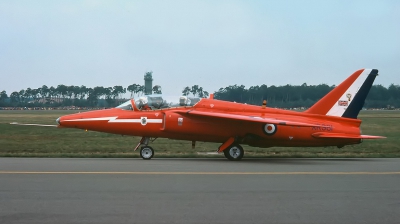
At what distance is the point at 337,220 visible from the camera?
727cm

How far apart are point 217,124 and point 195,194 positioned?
7.93m

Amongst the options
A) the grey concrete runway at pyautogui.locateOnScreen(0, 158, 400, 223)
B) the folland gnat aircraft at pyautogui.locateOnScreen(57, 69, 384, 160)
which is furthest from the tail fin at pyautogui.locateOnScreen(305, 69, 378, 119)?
the grey concrete runway at pyautogui.locateOnScreen(0, 158, 400, 223)

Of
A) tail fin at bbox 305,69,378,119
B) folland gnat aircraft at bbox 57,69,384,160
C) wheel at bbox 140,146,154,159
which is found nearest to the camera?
wheel at bbox 140,146,154,159

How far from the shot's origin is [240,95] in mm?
25375

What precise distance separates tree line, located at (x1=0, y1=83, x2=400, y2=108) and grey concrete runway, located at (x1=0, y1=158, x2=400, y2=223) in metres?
6.51

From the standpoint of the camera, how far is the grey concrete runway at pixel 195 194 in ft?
24.4

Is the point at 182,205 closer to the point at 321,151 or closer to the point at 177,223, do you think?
the point at 177,223

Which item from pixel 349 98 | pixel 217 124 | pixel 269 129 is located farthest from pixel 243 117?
pixel 349 98

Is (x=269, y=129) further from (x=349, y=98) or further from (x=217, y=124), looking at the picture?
(x=349, y=98)

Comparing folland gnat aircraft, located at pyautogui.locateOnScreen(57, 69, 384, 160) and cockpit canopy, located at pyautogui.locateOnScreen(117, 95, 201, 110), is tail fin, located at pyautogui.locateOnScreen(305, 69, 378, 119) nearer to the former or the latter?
folland gnat aircraft, located at pyautogui.locateOnScreen(57, 69, 384, 160)

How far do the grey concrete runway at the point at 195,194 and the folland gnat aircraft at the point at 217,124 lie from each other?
3.28 meters

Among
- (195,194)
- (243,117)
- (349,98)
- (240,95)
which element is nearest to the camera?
(195,194)

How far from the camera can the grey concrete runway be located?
7.43 metres

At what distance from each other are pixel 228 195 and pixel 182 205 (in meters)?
1.23
